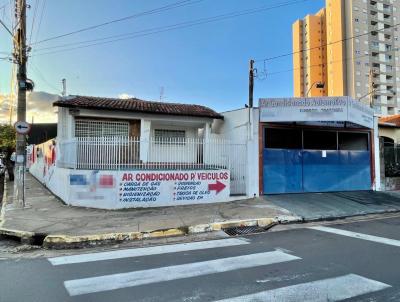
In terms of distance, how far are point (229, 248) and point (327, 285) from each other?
8.63 feet

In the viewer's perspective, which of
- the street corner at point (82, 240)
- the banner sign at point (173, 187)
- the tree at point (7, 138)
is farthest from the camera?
the tree at point (7, 138)

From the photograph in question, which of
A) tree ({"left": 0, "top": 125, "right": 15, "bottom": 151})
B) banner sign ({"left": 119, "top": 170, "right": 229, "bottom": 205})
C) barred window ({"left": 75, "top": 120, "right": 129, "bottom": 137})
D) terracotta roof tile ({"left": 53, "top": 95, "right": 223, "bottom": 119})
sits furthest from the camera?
tree ({"left": 0, "top": 125, "right": 15, "bottom": 151})

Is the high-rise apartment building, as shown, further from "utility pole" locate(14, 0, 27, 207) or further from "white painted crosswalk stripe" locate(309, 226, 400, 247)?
"white painted crosswalk stripe" locate(309, 226, 400, 247)

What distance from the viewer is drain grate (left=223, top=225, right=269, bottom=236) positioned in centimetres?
898

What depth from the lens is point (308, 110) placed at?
14.0 metres

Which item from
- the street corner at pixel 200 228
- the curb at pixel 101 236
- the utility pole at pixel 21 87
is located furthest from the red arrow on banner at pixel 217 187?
the utility pole at pixel 21 87

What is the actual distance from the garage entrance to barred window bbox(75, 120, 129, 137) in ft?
22.8

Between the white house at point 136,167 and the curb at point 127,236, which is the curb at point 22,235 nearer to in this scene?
the curb at point 127,236

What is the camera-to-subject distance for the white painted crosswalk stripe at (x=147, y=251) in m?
6.42

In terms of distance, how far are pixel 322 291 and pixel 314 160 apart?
11.5 metres

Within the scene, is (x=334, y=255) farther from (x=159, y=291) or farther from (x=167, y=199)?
(x=167, y=199)

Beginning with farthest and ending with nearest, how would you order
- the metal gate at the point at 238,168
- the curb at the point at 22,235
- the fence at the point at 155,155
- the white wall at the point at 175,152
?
the metal gate at the point at 238,168, the white wall at the point at 175,152, the fence at the point at 155,155, the curb at the point at 22,235

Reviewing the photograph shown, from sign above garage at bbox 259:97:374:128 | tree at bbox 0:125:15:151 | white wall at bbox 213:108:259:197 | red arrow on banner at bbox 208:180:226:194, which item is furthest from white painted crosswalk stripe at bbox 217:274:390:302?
tree at bbox 0:125:15:151

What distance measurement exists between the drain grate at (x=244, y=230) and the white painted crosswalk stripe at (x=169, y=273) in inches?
94.3
